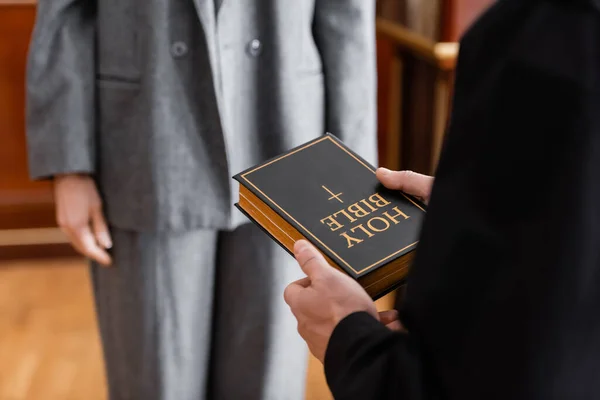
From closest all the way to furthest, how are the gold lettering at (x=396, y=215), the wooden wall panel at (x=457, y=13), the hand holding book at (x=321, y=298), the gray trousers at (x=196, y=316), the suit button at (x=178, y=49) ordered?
the hand holding book at (x=321, y=298), the gold lettering at (x=396, y=215), the suit button at (x=178, y=49), the gray trousers at (x=196, y=316), the wooden wall panel at (x=457, y=13)

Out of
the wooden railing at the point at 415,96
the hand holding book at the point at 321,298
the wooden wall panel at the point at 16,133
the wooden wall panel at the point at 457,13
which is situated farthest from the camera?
the wooden wall panel at the point at 16,133

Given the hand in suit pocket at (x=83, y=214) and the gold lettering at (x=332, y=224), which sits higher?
the gold lettering at (x=332, y=224)

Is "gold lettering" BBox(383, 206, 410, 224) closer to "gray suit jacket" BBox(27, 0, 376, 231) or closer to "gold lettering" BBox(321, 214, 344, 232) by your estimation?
"gold lettering" BBox(321, 214, 344, 232)

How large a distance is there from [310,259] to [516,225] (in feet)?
0.77

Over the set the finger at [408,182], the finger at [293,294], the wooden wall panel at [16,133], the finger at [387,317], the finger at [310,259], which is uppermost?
the finger at [408,182]

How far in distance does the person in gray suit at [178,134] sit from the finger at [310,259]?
1.25ft

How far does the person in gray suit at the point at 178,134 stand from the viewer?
92cm

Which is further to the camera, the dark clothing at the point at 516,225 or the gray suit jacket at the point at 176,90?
the gray suit jacket at the point at 176,90

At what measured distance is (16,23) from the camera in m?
2.03

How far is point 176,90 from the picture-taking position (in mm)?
923

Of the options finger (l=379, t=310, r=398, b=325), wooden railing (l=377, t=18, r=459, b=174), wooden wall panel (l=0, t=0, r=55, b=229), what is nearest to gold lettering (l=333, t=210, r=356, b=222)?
finger (l=379, t=310, r=398, b=325)

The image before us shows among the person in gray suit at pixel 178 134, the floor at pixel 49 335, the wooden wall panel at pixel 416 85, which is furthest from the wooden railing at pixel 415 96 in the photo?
the person in gray suit at pixel 178 134

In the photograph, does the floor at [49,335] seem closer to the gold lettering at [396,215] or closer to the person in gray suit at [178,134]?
the person in gray suit at [178,134]

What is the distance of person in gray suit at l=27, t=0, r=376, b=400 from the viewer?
36.1 inches
